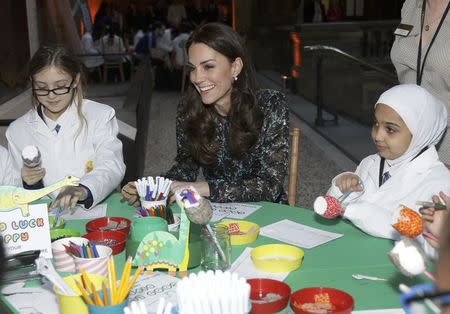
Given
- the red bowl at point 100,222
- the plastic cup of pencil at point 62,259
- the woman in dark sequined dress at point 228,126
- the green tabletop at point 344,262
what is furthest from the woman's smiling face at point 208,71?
the plastic cup of pencil at point 62,259

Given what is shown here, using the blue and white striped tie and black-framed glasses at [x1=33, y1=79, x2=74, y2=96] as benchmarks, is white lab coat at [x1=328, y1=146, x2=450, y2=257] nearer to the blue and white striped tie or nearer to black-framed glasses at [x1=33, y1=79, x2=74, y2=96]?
the blue and white striped tie

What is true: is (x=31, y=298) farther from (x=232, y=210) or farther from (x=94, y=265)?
(x=232, y=210)

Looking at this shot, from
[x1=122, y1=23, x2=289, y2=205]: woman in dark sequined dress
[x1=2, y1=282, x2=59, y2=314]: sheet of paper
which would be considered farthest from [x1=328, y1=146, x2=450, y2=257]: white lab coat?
[x1=2, y1=282, x2=59, y2=314]: sheet of paper

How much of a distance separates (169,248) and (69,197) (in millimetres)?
721

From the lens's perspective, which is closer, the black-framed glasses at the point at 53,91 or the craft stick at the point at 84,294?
the craft stick at the point at 84,294

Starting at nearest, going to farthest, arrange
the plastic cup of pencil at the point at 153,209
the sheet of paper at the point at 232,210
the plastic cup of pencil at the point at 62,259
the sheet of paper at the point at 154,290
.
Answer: the sheet of paper at the point at 154,290, the plastic cup of pencil at the point at 62,259, the plastic cup of pencil at the point at 153,209, the sheet of paper at the point at 232,210

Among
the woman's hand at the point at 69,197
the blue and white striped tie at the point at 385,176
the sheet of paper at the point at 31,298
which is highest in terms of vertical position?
the blue and white striped tie at the point at 385,176

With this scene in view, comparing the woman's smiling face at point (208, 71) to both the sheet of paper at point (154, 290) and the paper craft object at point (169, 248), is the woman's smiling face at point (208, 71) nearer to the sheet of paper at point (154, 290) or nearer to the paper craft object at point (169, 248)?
the paper craft object at point (169, 248)

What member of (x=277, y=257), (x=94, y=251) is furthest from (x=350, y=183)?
(x=94, y=251)

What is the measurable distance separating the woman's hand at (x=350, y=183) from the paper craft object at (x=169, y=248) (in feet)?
2.51

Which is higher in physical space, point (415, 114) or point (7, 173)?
point (415, 114)

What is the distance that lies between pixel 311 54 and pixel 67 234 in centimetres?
625

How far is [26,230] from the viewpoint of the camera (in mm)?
2166

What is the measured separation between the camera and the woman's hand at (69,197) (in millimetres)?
2562
